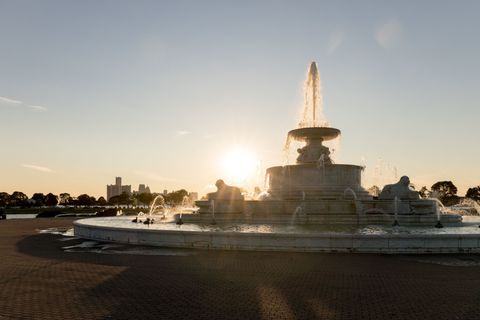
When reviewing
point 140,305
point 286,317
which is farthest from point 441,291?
point 140,305

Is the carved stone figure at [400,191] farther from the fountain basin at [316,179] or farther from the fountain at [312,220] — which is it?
the fountain basin at [316,179]

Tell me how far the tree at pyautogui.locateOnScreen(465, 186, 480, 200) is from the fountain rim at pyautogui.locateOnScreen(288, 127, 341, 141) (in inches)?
3857

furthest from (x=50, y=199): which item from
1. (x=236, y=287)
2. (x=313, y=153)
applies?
(x=236, y=287)

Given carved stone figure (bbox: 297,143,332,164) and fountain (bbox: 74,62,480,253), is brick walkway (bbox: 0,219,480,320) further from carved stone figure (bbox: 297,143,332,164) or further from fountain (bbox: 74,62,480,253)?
carved stone figure (bbox: 297,143,332,164)

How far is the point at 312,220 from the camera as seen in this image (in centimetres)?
2370

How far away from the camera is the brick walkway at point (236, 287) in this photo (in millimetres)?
8219

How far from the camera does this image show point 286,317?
7848 millimetres

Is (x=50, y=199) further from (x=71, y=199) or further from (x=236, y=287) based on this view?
(x=236, y=287)

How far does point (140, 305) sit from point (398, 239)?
10054 millimetres

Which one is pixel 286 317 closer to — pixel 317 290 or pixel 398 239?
pixel 317 290

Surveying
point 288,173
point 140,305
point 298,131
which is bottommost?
point 140,305

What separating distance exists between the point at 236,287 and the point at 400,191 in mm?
19409

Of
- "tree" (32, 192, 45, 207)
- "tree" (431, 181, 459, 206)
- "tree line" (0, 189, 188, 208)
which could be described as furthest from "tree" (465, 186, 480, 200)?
"tree" (32, 192, 45, 207)

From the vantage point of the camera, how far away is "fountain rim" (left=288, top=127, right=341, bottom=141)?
34.1 meters
